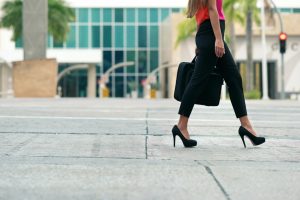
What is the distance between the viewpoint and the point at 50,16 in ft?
141

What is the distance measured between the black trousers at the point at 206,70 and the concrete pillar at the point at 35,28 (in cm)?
2044

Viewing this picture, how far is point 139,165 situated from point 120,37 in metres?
58.6

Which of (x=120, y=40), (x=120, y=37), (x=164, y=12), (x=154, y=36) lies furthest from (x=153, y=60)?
(x=164, y=12)

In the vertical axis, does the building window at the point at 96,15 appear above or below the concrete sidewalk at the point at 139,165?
above

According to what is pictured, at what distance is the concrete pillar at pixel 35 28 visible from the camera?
990 inches

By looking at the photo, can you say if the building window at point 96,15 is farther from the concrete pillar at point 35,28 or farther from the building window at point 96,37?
the concrete pillar at point 35,28

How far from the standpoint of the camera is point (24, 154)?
4.42 m

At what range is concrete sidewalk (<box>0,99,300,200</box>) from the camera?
306 cm

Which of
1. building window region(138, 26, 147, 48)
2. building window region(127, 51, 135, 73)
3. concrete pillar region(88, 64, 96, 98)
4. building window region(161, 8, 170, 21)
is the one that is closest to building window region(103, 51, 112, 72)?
building window region(127, 51, 135, 73)

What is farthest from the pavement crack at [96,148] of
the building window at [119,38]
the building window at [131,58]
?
the building window at [119,38]

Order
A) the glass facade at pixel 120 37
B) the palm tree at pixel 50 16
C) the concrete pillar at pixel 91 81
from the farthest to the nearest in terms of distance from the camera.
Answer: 1. the glass facade at pixel 120 37
2. the concrete pillar at pixel 91 81
3. the palm tree at pixel 50 16

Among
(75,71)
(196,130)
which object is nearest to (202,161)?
(196,130)

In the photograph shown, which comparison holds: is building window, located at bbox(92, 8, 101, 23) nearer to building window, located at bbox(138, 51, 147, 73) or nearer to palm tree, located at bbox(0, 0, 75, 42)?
building window, located at bbox(138, 51, 147, 73)

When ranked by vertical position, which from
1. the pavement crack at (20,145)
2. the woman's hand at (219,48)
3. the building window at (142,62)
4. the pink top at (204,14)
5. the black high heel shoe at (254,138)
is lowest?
the pavement crack at (20,145)
